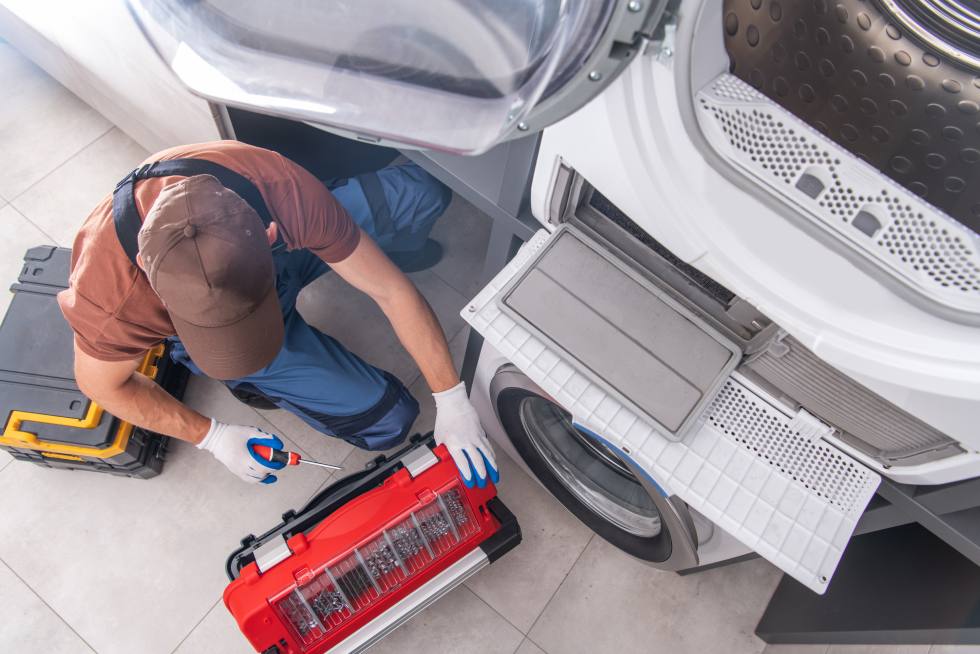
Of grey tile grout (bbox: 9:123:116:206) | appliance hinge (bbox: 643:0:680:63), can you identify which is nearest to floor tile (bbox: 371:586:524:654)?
appliance hinge (bbox: 643:0:680:63)

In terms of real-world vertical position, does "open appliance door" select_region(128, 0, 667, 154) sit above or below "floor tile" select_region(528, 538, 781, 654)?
above

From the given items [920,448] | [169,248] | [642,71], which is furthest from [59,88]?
[920,448]

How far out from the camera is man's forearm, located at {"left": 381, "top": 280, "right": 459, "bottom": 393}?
1.37 meters

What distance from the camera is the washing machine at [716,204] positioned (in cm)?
65

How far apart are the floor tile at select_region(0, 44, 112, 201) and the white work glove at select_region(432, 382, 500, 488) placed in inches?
55.7

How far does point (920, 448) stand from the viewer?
0.86 metres

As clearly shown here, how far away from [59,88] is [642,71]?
2095mm

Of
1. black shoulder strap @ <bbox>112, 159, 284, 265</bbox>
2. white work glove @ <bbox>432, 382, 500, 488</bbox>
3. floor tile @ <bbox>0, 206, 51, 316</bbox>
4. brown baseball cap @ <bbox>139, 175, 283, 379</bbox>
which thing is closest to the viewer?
brown baseball cap @ <bbox>139, 175, 283, 379</bbox>

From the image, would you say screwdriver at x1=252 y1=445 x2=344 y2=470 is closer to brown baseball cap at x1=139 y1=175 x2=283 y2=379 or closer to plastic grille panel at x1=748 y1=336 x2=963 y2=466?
brown baseball cap at x1=139 y1=175 x2=283 y2=379

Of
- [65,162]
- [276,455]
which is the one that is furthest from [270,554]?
[65,162]

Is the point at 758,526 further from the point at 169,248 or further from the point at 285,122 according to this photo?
the point at 285,122

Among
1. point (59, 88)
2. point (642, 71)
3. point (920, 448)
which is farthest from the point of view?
point (59, 88)

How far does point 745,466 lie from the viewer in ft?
3.19

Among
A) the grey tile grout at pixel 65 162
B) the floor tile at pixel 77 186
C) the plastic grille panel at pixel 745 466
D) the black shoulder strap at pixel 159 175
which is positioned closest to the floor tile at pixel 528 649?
the plastic grille panel at pixel 745 466
